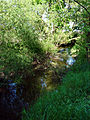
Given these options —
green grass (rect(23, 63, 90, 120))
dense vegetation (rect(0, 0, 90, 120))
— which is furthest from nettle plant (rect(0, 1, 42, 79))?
green grass (rect(23, 63, 90, 120))

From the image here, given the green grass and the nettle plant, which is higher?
the nettle plant

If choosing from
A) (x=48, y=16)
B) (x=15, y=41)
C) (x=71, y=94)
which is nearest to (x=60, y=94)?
(x=71, y=94)

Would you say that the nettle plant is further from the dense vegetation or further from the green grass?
the green grass

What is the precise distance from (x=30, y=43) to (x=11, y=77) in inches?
126

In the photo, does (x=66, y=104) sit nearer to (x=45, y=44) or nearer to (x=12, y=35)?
(x=12, y=35)

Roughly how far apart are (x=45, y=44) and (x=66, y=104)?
7587 mm

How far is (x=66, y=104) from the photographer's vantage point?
3.30 metres

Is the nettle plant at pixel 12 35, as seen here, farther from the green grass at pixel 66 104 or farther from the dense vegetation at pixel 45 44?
the green grass at pixel 66 104

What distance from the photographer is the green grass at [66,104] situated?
243 centimetres

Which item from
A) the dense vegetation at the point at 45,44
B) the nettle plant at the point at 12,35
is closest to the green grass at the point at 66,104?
the dense vegetation at the point at 45,44

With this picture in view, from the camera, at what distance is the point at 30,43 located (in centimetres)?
840

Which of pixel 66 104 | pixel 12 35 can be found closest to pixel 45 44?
pixel 12 35

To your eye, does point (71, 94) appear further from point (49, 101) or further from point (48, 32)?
point (48, 32)

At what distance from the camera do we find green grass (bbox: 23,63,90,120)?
95.8 inches
